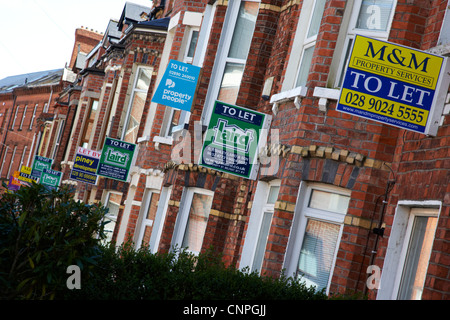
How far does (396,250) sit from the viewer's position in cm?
798

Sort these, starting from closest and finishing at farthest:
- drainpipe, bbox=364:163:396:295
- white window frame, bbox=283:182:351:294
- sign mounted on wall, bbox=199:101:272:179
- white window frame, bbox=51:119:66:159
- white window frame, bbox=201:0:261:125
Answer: drainpipe, bbox=364:163:396:295, white window frame, bbox=283:182:351:294, sign mounted on wall, bbox=199:101:272:179, white window frame, bbox=201:0:261:125, white window frame, bbox=51:119:66:159

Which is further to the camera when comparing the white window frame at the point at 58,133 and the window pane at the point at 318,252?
the white window frame at the point at 58,133

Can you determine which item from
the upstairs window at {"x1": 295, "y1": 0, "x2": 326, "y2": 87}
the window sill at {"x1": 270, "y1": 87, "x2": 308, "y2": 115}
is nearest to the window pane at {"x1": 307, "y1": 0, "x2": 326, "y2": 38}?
the upstairs window at {"x1": 295, "y1": 0, "x2": 326, "y2": 87}

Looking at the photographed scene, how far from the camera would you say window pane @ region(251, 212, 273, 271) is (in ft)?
36.4

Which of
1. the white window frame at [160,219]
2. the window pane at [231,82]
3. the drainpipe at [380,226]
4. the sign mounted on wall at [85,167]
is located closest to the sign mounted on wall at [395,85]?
the drainpipe at [380,226]

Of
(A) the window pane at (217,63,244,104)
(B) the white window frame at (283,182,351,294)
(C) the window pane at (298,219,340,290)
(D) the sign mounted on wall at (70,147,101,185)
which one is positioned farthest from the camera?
(D) the sign mounted on wall at (70,147,101,185)

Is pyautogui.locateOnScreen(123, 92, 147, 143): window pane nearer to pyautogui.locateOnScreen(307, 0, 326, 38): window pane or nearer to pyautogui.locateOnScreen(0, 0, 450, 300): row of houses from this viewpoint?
pyautogui.locateOnScreen(0, 0, 450, 300): row of houses

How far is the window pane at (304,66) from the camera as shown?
10.7 m

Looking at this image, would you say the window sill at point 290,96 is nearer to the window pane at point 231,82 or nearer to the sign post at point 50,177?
the window pane at point 231,82

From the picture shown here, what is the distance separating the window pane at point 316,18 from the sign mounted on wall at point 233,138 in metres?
1.50

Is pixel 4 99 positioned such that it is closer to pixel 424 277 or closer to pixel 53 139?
pixel 53 139

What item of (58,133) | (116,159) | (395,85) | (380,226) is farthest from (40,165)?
(395,85)

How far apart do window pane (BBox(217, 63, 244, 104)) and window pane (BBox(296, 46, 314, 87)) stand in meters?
3.04

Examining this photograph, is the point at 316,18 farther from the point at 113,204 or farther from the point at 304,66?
the point at 113,204
